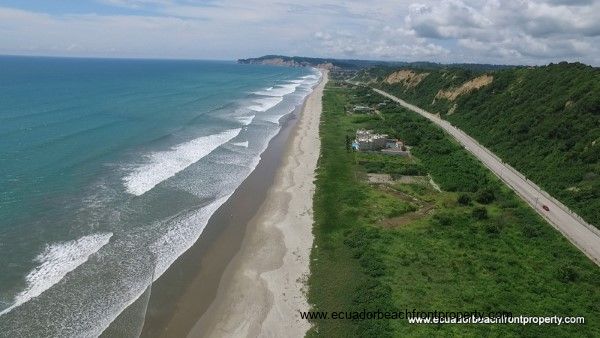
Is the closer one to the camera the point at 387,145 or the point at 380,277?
the point at 380,277

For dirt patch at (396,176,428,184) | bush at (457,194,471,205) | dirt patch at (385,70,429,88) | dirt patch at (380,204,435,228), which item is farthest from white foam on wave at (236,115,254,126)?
dirt patch at (385,70,429,88)

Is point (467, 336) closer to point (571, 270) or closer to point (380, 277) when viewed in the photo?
point (380, 277)

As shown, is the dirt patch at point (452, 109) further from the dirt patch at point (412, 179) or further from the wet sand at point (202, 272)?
the wet sand at point (202, 272)

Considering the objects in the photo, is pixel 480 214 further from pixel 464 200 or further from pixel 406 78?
pixel 406 78

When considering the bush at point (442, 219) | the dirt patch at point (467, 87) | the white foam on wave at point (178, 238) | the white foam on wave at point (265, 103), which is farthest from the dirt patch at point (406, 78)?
the white foam on wave at point (178, 238)

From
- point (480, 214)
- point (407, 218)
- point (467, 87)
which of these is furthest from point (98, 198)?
point (467, 87)

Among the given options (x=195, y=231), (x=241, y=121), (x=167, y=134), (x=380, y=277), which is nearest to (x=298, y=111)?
(x=241, y=121)

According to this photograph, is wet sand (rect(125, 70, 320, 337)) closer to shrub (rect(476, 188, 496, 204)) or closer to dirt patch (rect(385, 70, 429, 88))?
shrub (rect(476, 188, 496, 204))
